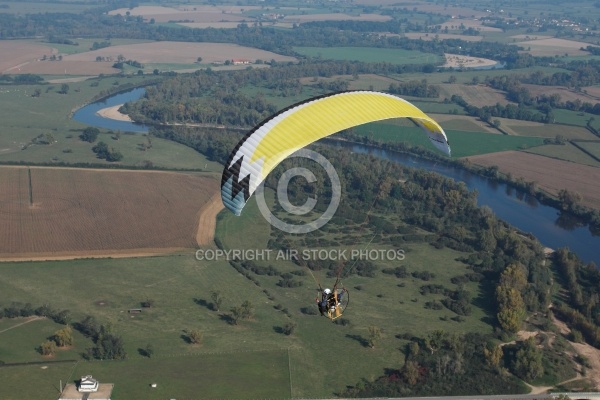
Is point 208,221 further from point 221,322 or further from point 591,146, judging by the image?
point 591,146

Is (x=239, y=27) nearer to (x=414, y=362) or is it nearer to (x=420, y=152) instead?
(x=420, y=152)

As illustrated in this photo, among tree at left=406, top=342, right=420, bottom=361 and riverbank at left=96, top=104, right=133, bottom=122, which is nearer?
tree at left=406, top=342, right=420, bottom=361

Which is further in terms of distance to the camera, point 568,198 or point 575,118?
point 575,118

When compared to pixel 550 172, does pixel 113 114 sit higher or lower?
lower

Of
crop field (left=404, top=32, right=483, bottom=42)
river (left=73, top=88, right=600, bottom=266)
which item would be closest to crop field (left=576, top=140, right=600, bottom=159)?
river (left=73, top=88, right=600, bottom=266)

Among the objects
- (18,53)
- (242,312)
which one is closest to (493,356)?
(242,312)

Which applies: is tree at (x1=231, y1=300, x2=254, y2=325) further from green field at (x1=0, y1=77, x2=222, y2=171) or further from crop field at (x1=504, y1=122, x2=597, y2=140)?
crop field at (x1=504, y1=122, x2=597, y2=140)

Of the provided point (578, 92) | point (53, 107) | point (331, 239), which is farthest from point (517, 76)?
point (331, 239)
